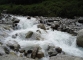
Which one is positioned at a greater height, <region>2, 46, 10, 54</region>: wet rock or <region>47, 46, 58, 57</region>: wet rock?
<region>2, 46, 10, 54</region>: wet rock

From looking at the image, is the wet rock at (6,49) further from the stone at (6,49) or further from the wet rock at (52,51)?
the wet rock at (52,51)

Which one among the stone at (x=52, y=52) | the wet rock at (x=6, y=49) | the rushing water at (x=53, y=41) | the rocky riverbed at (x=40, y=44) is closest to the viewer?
the rocky riverbed at (x=40, y=44)

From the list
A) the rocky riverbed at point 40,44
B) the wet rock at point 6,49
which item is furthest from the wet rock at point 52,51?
the wet rock at point 6,49

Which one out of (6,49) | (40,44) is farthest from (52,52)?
(6,49)

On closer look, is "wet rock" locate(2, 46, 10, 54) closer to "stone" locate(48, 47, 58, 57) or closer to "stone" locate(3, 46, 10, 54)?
"stone" locate(3, 46, 10, 54)

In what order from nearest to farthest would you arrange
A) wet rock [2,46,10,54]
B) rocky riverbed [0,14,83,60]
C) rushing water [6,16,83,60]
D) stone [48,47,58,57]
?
rocky riverbed [0,14,83,60] → wet rock [2,46,10,54] → stone [48,47,58,57] → rushing water [6,16,83,60]

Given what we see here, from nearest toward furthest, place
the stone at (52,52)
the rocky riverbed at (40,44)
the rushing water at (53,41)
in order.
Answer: the rocky riverbed at (40,44), the stone at (52,52), the rushing water at (53,41)

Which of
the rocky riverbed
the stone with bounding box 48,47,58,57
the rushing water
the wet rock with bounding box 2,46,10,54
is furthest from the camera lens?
the rushing water

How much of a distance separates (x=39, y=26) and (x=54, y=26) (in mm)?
1638

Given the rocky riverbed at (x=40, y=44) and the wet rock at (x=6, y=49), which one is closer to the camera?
the rocky riverbed at (x=40, y=44)

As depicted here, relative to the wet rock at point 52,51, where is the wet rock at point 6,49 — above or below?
above

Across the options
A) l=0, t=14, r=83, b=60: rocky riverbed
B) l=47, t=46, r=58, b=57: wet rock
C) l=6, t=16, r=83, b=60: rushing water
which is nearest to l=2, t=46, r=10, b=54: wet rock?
l=0, t=14, r=83, b=60: rocky riverbed

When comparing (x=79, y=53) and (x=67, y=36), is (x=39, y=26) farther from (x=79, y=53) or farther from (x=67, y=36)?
(x=79, y=53)

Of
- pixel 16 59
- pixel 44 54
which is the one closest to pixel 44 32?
pixel 44 54
